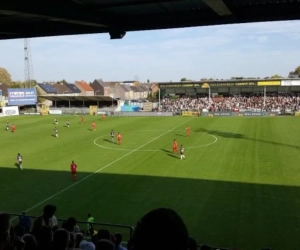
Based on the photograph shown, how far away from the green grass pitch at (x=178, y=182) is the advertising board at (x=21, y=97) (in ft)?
119

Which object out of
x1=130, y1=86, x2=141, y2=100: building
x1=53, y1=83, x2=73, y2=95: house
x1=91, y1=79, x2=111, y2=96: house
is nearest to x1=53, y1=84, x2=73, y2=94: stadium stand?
x1=53, y1=83, x2=73, y2=95: house

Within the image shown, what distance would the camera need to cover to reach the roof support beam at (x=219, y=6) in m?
7.66

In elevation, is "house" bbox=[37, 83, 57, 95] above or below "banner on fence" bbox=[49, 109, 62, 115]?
above

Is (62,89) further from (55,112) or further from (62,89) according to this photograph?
(55,112)

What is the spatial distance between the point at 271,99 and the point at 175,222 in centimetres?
8580

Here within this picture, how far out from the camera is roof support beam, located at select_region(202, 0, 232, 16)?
7659 mm

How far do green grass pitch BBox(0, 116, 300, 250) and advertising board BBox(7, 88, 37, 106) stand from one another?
3634cm

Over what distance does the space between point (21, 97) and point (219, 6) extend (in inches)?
2800

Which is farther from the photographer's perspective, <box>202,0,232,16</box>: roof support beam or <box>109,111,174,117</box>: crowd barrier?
<box>109,111,174,117</box>: crowd barrier

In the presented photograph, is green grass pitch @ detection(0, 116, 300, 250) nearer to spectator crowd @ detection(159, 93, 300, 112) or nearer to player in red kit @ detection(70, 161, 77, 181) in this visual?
player in red kit @ detection(70, 161, 77, 181)

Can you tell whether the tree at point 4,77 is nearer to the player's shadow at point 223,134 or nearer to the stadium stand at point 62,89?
the stadium stand at point 62,89

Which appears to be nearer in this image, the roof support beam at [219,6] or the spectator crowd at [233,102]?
the roof support beam at [219,6]

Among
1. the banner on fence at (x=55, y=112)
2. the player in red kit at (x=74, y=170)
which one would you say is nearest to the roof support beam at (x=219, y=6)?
the player in red kit at (x=74, y=170)

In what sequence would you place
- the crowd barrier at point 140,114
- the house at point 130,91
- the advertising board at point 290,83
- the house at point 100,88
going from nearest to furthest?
the crowd barrier at point 140,114 < the advertising board at point 290,83 < the house at point 100,88 < the house at point 130,91
